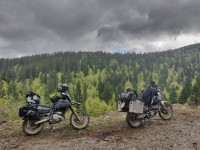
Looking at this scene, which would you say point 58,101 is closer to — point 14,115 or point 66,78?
point 14,115

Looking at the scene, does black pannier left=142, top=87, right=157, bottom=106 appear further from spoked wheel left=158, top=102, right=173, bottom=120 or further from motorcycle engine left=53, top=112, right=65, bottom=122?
motorcycle engine left=53, top=112, right=65, bottom=122

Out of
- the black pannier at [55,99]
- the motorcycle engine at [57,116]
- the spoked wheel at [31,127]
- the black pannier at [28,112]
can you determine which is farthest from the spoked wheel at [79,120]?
the black pannier at [28,112]

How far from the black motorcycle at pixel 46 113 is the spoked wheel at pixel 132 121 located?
1.82 metres

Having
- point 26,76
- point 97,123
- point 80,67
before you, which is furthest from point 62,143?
point 80,67

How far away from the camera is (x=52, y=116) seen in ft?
37.9

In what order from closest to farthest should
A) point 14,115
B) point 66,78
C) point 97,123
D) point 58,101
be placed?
point 58,101, point 97,123, point 14,115, point 66,78

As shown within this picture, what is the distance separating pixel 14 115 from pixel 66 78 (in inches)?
5737

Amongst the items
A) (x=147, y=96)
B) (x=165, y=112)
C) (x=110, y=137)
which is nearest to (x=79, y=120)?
(x=110, y=137)

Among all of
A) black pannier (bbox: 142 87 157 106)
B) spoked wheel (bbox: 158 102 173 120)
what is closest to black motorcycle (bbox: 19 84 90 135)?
black pannier (bbox: 142 87 157 106)

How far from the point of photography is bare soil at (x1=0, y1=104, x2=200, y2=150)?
959 cm

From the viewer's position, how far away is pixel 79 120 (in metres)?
12.1

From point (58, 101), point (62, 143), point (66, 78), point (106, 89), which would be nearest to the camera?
point (62, 143)

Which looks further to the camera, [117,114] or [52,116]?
[117,114]

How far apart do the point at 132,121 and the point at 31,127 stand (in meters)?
4.37
